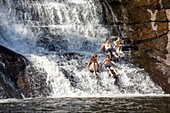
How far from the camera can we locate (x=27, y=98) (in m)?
16.6

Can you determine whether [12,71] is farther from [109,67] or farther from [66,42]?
[66,42]

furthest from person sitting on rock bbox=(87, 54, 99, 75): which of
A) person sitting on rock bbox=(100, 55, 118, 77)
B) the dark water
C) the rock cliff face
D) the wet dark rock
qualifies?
the dark water

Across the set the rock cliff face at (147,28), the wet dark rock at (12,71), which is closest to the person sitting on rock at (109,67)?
the rock cliff face at (147,28)

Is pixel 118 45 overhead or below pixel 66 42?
below

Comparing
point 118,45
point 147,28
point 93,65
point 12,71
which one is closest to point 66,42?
point 118,45

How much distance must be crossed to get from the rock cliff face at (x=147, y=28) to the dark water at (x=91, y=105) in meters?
4.14

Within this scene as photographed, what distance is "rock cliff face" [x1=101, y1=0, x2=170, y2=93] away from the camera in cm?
2020

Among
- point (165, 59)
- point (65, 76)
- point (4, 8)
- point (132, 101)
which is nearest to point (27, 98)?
point (65, 76)

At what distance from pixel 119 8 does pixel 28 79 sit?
10.5 meters

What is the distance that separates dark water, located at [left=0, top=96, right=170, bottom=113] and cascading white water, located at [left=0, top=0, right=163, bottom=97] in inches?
86.7

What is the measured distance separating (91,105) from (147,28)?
10.9m

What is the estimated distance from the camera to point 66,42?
941 inches

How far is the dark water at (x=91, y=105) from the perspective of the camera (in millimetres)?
12680

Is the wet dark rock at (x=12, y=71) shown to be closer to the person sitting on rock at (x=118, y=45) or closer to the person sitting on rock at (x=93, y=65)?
the person sitting on rock at (x=93, y=65)
